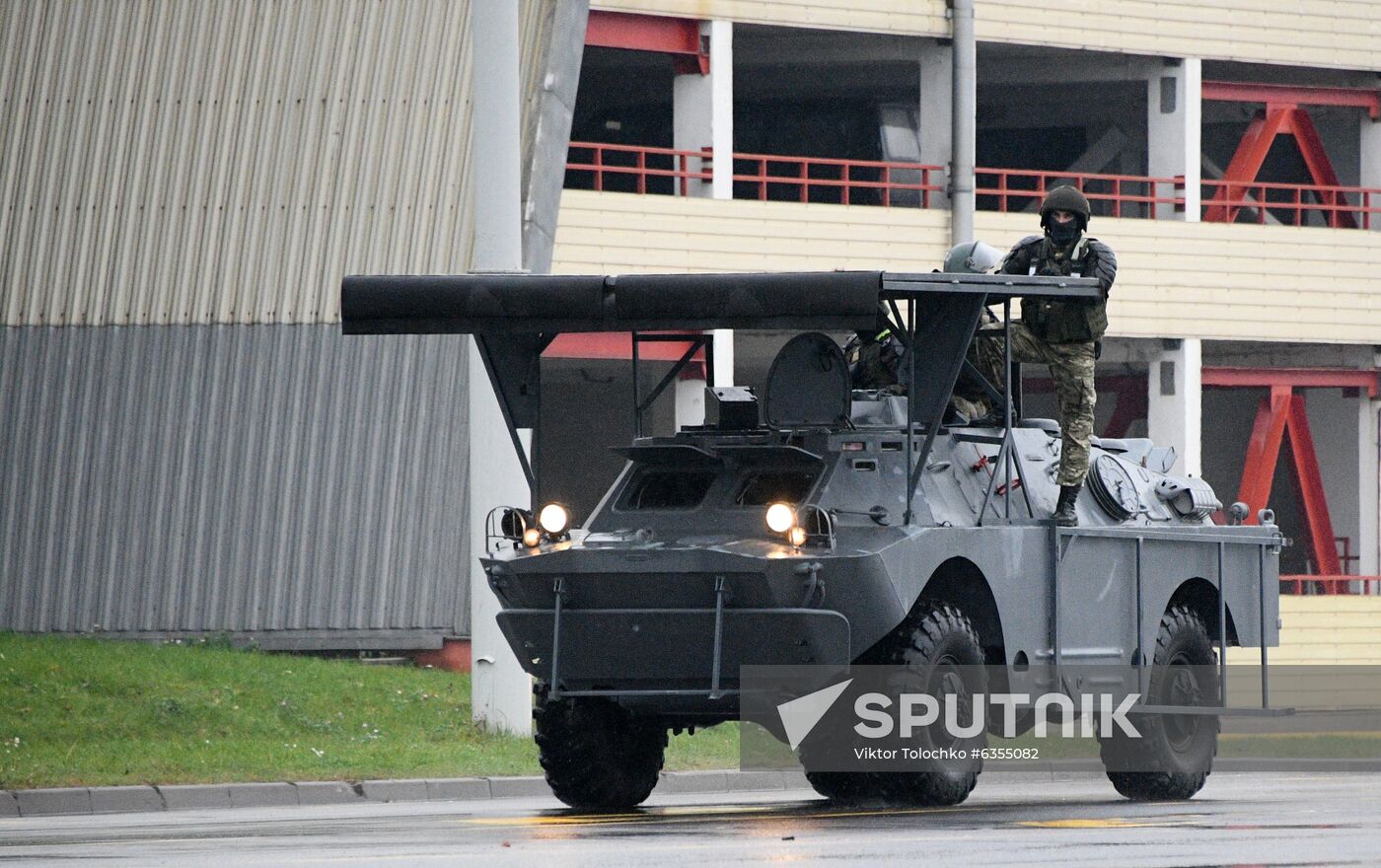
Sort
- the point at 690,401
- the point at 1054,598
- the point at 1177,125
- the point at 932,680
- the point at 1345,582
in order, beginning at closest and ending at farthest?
1. the point at 932,680
2. the point at 1054,598
3. the point at 690,401
4. the point at 1177,125
5. the point at 1345,582

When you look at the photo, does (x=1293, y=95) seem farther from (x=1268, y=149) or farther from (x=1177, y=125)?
(x=1177, y=125)

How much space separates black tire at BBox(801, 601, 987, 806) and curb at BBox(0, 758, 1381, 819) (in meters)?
4.99

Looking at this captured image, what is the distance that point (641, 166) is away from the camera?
28875mm

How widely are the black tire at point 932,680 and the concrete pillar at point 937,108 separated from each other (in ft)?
58.4

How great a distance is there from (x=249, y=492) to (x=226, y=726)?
6078mm

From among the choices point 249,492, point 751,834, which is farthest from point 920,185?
point 751,834

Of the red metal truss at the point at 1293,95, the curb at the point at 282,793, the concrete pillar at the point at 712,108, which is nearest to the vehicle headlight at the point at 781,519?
the curb at the point at 282,793

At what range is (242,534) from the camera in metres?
24.5

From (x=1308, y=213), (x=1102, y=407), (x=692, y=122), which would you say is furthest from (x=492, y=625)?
(x=1308, y=213)

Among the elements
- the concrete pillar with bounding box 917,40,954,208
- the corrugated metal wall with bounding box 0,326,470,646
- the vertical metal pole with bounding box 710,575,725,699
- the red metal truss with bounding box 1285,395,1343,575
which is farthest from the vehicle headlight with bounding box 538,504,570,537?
the red metal truss with bounding box 1285,395,1343,575

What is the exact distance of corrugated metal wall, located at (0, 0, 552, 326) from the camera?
2472 cm

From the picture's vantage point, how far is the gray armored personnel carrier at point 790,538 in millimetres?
12109

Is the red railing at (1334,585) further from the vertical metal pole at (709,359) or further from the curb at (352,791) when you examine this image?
the vertical metal pole at (709,359)

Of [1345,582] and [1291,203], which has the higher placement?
[1291,203]
